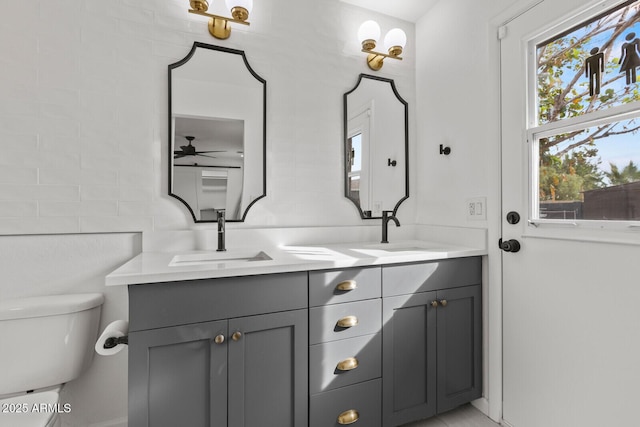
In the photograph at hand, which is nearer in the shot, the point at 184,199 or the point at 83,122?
the point at 83,122

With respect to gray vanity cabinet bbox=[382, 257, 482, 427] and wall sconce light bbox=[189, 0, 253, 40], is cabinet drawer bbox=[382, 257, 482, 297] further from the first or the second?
wall sconce light bbox=[189, 0, 253, 40]

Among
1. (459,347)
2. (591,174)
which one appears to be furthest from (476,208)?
(459,347)

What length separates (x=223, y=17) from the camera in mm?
1616

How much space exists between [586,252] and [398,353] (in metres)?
0.87

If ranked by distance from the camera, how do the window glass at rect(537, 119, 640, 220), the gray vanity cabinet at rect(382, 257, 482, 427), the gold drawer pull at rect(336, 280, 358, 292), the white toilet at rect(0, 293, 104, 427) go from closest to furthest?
the window glass at rect(537, 119, 640, 220) < the white toilet at rect(0, 293, 104, 427) < the gold drawer pull at rect(336, 280, 358, 292) < the gray vanity cabinet at rect(382, 257, 482, 427)

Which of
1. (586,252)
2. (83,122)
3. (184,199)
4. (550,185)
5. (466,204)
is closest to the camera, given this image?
(586,252)

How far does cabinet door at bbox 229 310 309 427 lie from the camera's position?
3.75 ft

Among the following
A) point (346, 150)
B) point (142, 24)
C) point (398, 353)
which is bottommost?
point (398, 353)

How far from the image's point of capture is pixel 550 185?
1362mm

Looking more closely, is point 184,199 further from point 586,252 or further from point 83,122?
point 586,252

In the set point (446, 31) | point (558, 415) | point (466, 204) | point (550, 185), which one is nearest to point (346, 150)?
point (466, 204)

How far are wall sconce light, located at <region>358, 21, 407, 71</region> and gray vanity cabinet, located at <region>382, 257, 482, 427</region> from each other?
137 centimetres

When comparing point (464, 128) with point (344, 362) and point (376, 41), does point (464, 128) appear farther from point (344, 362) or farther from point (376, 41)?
point (344, 362)

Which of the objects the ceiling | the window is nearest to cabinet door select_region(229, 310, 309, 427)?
the window
